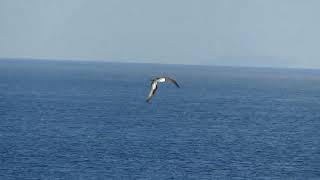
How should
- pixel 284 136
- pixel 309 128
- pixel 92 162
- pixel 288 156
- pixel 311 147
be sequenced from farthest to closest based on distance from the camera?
1. pixel 309 128
2. pixel 284 136
3. pixel 311 147
4. pixel 288 156
5. pixel 92 162

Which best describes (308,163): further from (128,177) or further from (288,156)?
(128,177)

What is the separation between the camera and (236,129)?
7520 inches

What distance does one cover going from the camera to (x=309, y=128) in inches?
7815

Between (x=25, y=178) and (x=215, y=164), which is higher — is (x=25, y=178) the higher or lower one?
the lower one

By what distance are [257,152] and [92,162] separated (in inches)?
1388

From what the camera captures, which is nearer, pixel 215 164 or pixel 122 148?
pixel 215 164

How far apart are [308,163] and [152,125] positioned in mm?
57845

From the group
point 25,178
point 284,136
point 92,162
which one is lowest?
point 25,178

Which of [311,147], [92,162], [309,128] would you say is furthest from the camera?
[309,128]

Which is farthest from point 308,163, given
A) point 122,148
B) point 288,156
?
point 122,148

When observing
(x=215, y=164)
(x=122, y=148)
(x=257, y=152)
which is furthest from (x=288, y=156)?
(x=122, y=148)

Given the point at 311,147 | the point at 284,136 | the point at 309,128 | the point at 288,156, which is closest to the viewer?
the point at 288,156

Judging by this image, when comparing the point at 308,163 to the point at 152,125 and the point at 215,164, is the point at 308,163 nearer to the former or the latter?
the point at 215,164

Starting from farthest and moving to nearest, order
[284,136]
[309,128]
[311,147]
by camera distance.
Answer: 1. [309,128]
2. [284,136]
3. [311,147]
